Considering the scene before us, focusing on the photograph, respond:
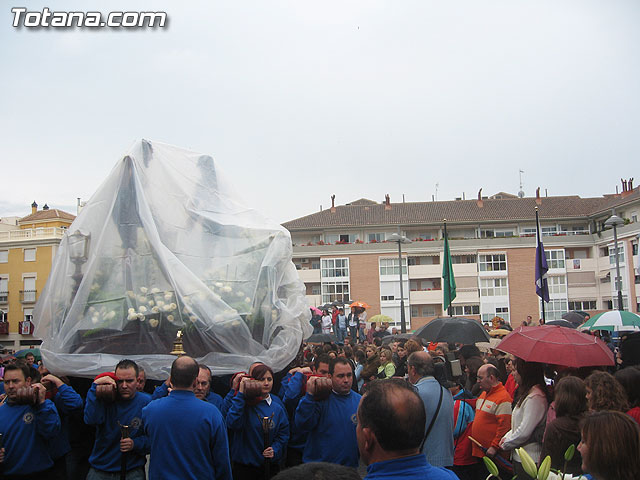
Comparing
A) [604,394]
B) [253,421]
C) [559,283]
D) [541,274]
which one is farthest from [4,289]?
[604,394]

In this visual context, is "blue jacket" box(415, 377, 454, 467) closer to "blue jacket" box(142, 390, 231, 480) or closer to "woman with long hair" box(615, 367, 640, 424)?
"woman with long hair" box(615, 367, 640, 424)

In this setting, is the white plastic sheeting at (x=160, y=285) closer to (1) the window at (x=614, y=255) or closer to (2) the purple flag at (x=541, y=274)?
(2) the purple flag at (x=541, y=274)

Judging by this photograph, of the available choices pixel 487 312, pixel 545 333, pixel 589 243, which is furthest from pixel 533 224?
pixel 545 333

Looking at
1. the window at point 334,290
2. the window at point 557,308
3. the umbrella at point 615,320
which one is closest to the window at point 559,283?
the window at point 557,308

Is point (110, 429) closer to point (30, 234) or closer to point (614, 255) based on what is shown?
point (614, 255)

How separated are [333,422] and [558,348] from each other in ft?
8.41

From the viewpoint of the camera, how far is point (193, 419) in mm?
4453

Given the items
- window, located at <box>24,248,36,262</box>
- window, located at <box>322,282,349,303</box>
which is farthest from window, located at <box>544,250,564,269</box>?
window, located at <box>24,248,36,262</box>

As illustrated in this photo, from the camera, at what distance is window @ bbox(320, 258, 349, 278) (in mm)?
53812

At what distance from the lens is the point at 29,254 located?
5228 centimetres

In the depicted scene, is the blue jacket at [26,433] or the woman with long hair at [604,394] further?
the blue jacket at [26,433]

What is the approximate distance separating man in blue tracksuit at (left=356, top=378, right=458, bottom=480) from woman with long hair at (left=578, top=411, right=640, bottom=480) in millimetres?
932

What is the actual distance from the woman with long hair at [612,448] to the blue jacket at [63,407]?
422 cm

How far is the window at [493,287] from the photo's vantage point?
5281cm
